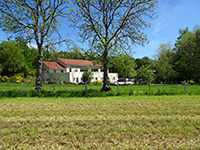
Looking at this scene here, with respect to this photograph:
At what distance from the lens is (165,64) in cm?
3894

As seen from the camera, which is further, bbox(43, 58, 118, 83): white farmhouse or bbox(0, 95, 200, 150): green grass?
bbox(43, 58, 118, 83): white farmhouse

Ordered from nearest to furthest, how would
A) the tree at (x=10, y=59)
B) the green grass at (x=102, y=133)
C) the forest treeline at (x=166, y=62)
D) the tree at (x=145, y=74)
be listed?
the green grass at (x=102, y=133)
the tree at (x=145, y=74)
the forest treeline at (x=166, y=62)
the tree at (x=10, y=59)

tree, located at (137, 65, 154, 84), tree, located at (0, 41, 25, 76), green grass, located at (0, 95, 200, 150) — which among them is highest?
tree, located at (0, 41, 25, 76)

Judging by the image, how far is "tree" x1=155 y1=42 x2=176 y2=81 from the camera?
127ft

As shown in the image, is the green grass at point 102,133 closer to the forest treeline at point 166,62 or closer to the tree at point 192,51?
the forest treeline at point 166,62

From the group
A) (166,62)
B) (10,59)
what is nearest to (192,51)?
(166,62)

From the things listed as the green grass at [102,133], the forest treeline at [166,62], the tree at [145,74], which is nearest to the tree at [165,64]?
the forest treeline at [166,62]

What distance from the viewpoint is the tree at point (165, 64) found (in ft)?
127

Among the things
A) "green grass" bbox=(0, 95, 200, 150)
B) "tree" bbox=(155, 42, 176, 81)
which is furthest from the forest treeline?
"green grass" bbox=(0, 95, 200, 150)

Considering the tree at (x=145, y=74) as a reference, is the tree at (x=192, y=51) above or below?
above

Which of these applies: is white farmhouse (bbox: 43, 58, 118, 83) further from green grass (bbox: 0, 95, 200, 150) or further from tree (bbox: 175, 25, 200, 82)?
green grass (bbox: 0, 95, 200, 150)

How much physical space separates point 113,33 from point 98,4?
9.18 ft

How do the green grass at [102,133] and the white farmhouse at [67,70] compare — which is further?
the white farmhouse at [67,70]

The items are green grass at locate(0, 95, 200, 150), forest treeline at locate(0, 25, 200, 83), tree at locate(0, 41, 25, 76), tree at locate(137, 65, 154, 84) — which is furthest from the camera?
tree at locate(0, 41, 25, 76)
